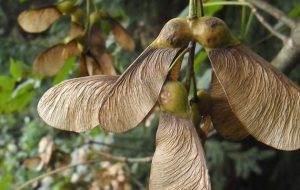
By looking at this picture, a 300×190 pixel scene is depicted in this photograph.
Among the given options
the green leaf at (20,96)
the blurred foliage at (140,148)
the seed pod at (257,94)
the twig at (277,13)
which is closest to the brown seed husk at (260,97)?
the seed pod at (257,94)

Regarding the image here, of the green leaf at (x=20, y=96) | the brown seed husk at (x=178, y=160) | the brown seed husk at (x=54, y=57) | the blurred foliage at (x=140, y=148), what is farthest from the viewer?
the blurred foliage at (x=140, y=148)

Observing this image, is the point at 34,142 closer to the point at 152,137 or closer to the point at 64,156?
the point at 152,137

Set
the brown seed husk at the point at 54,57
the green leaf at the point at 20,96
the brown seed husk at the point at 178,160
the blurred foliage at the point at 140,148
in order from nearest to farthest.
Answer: the brown seed husk at the point at 178,160, the brown seed husk at the point at 54,57, the green leaf at the point at 20,96, the blurred foliage at the point at 140,148

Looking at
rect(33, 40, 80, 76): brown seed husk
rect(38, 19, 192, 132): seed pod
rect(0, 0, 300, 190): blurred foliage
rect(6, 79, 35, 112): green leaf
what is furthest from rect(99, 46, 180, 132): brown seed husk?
rect(0, 0, 300, 190): blurred foliage

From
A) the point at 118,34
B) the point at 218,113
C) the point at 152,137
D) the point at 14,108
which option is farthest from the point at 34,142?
the point at 218,113

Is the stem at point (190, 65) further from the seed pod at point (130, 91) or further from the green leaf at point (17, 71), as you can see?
the green leaf at point (17, 71)
